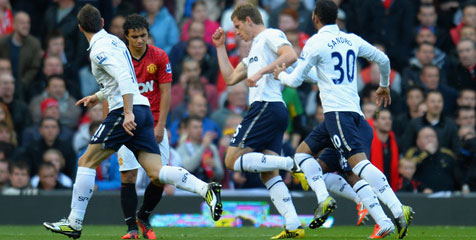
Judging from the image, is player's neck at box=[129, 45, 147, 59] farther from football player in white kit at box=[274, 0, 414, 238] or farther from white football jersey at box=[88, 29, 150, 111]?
football player in white kit at box=[274, 0, 414, 238]

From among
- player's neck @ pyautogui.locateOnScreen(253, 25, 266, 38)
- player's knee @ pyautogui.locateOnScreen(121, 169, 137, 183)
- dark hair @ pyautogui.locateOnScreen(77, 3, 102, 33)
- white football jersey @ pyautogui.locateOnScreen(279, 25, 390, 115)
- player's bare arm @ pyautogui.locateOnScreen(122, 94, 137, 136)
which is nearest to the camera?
player's bare arm @ pyautogui.locateOnScreen(122, 94, 137, 136)

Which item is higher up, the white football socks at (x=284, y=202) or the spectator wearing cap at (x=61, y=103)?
the spectator wearing cap at (x=61, y=103)

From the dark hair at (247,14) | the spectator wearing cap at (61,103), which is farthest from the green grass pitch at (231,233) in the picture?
the spectator wearing cap at (61,103)

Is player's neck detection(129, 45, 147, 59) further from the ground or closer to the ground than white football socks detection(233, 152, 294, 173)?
further from the ground

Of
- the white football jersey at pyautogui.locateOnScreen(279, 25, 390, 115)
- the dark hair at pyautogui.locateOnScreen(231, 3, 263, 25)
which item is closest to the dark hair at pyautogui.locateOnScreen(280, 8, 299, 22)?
the dark hair at pyautogui.locateOnScreen(231, 3, 263, 25)

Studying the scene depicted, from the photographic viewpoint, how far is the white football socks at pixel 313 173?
9.55 meters

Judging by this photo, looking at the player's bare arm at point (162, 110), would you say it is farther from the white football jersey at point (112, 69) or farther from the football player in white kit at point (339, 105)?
the football player in white kit at point (339, 105)

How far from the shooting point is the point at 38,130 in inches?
598

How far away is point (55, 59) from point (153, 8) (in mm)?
2056

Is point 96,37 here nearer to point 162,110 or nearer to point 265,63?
point 162,110

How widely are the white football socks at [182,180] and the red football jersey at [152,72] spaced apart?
1.39 meters

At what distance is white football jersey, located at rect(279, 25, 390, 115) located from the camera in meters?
9.34

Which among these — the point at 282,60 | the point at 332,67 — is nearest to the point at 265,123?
the point at 282,60

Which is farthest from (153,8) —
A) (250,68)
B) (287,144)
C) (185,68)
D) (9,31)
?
(250,68)
